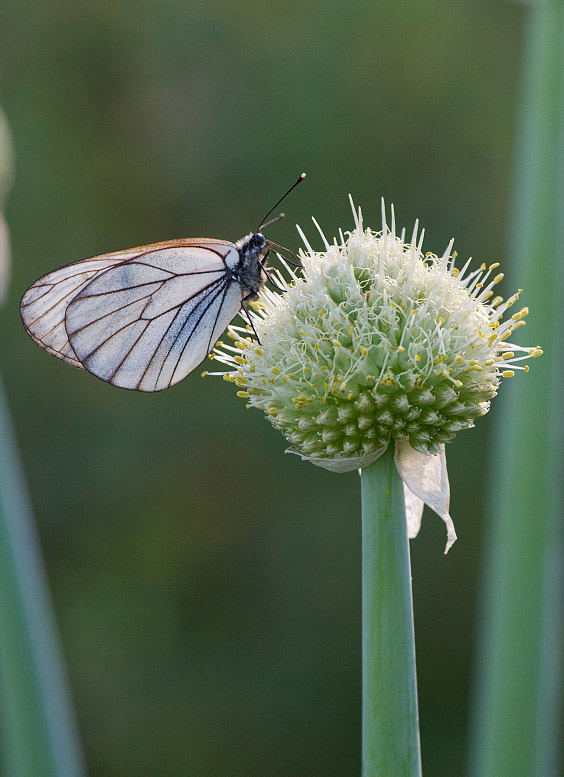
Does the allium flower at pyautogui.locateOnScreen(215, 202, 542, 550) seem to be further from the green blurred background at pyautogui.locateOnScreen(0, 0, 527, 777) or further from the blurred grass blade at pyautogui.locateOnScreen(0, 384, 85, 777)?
the green blurred background at pyautogui.locateOnScreen(0, 0, 527, 777)

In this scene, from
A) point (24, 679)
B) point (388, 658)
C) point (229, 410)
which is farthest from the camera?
point (229, 410)

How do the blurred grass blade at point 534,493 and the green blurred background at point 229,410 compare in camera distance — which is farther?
the green blurred background at point 229,410

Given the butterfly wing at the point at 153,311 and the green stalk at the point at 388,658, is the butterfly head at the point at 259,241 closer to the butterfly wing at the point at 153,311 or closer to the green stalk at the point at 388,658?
the butterfly wing at the point at 153,311

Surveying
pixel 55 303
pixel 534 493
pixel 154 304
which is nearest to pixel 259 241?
pixel 154 304

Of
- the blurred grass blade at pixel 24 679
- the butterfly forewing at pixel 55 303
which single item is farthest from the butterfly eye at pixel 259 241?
the blurred grass blade at pixel 24 679

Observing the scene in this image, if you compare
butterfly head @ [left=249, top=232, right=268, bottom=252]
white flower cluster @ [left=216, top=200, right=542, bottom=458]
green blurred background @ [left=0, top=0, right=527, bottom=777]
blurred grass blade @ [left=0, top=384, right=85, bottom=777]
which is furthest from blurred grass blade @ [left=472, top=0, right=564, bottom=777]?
green blurred background @ [left=0, top=0, right=527, bottom=777]

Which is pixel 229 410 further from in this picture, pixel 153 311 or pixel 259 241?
pixel 259 241
